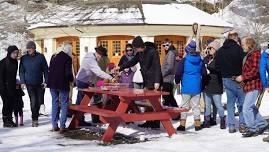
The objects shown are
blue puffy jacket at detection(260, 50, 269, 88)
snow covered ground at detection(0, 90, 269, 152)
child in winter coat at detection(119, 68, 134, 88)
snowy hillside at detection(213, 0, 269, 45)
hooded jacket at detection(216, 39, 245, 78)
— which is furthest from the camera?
snowy hillside at detection(213, 0, 269, 45)

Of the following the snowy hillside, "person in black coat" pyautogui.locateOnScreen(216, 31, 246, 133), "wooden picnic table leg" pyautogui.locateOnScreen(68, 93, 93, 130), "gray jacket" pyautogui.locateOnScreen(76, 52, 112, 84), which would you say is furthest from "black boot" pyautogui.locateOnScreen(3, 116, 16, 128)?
the snowy hillside

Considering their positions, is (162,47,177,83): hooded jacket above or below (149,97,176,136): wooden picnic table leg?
above

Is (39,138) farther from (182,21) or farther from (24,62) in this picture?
(182,21)

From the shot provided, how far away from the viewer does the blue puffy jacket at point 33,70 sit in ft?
34.4

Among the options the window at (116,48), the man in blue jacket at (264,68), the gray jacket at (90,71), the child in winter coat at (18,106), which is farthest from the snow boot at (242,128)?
the window at (116,48)

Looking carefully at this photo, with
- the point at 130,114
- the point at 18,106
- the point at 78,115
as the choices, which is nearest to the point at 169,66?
the point at 78,115

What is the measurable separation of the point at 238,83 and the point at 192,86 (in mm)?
886

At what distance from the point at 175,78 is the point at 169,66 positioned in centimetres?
99

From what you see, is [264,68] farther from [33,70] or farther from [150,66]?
[33,70]

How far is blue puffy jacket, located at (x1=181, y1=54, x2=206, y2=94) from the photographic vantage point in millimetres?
9688

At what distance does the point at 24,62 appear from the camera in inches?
417

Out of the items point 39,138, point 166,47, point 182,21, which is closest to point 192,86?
point 166,47

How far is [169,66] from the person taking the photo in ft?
35.7

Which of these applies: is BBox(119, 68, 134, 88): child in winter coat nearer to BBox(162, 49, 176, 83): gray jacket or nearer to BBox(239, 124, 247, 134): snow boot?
BBox(162, 49, 176, 83): gray jacket
